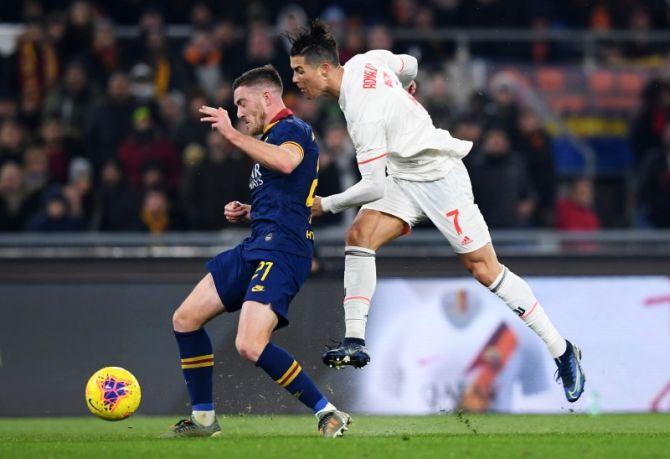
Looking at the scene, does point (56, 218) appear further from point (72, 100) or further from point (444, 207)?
point (444, 207)

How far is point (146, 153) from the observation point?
13664 millimetres

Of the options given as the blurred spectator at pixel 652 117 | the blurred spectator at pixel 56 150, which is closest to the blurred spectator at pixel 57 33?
the blurred spectator at pixel 56 150

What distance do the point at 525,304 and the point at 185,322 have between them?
7.43 ft

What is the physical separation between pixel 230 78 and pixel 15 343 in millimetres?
4427

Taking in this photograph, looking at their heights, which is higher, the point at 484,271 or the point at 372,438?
the point at 484,271

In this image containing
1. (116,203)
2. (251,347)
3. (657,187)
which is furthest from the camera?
(657,187)

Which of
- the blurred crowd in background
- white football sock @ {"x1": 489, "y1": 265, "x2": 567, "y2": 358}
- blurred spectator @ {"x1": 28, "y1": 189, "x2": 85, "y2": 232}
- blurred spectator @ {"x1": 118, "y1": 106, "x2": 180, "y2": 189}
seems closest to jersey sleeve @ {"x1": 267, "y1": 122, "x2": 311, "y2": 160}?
white football sock @ {"x1": 489, "y1": 265, "x2": 567, "y2": 358}

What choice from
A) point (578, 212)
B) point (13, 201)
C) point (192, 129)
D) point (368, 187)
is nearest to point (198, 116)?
point (192, 129)

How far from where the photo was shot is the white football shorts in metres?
8.84

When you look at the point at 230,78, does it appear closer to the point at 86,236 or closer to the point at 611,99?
the point at 86,236

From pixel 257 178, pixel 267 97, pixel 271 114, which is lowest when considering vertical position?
pixel 257 178

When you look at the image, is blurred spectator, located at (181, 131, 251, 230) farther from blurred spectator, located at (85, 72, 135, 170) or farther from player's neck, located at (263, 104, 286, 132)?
player's neck, located at (263, 104, 286, 132)

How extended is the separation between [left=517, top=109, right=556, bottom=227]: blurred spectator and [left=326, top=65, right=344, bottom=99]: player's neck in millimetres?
5488

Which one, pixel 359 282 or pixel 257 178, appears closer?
pixel 257 178
